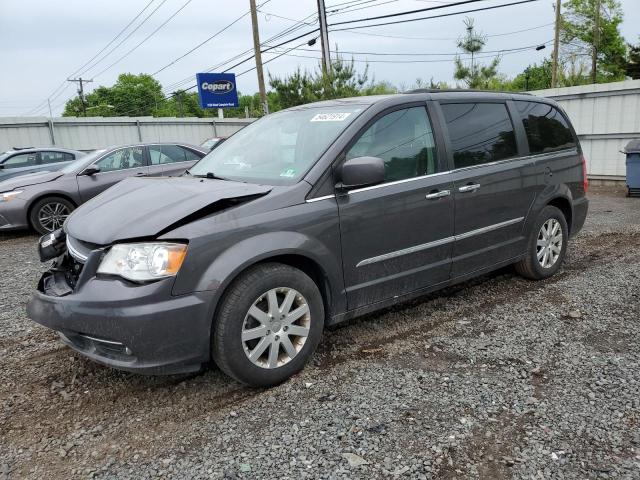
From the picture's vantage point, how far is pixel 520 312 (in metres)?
4.20

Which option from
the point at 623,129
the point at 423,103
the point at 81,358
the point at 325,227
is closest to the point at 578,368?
the point at 325,227

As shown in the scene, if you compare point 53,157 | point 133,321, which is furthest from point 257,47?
point 133,321

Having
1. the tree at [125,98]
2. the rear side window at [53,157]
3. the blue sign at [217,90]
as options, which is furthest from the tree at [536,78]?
the tree at [125,98]

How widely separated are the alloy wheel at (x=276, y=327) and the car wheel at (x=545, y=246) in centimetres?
266

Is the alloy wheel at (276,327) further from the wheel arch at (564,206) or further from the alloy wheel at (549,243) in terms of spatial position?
the wheel arch at (564,206)

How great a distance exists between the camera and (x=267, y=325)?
9.73ft

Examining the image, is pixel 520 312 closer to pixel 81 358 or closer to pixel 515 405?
pixel 515 405

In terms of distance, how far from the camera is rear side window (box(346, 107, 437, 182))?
3.52 m

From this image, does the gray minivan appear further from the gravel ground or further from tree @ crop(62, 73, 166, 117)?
tree @ crop(62, 73, 166, 117)

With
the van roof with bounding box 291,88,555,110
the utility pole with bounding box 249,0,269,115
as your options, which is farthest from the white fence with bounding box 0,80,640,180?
the van roof with bounding box 291,88,555,110

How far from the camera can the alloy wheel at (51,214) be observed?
834 centimetres

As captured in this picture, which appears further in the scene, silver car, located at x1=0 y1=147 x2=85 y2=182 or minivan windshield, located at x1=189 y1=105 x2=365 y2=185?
silver car, located at x1=0 y1=147 x2=85 y2=182

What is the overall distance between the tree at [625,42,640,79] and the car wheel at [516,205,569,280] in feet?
139

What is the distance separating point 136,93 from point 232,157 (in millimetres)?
89139
